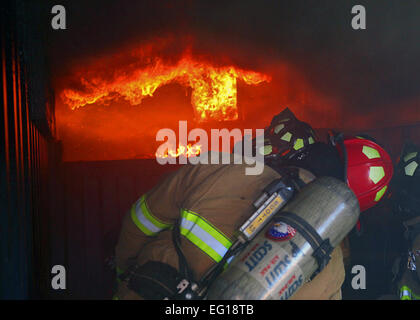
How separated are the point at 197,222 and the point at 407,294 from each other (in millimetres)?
1783

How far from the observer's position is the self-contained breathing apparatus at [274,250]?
5.53 feet

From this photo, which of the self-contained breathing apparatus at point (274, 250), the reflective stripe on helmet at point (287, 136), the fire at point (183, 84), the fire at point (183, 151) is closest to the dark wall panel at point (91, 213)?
the fire at point (183, 151)

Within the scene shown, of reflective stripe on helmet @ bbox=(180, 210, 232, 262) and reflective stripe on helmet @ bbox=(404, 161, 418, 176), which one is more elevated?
reflective stripe on helmet @ bbox=(404, 161, 418, 176)

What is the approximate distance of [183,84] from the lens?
6.96 metres

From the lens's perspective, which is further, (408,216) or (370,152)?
(408,216)

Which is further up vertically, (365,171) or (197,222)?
(365,171)

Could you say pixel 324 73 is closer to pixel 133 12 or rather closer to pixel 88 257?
pixel 133 12

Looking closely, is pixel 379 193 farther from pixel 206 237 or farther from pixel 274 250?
pixel 206 237

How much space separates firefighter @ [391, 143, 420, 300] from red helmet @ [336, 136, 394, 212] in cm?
50

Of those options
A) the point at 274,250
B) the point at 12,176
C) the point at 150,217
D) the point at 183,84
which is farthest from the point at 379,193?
the point at 183,84

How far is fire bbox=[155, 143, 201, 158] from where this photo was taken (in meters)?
6.66

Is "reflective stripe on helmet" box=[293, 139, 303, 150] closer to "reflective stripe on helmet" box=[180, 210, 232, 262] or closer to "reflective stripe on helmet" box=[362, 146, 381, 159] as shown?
"reflective stripe on helmet" box=[362, 146, 381, 159]

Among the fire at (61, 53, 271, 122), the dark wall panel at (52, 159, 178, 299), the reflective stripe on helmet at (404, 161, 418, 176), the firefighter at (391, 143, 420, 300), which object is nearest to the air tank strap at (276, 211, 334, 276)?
the firefighter at (391, 143, 420, 300)

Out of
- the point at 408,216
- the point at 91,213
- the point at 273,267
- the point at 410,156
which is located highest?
the point at 410,156
